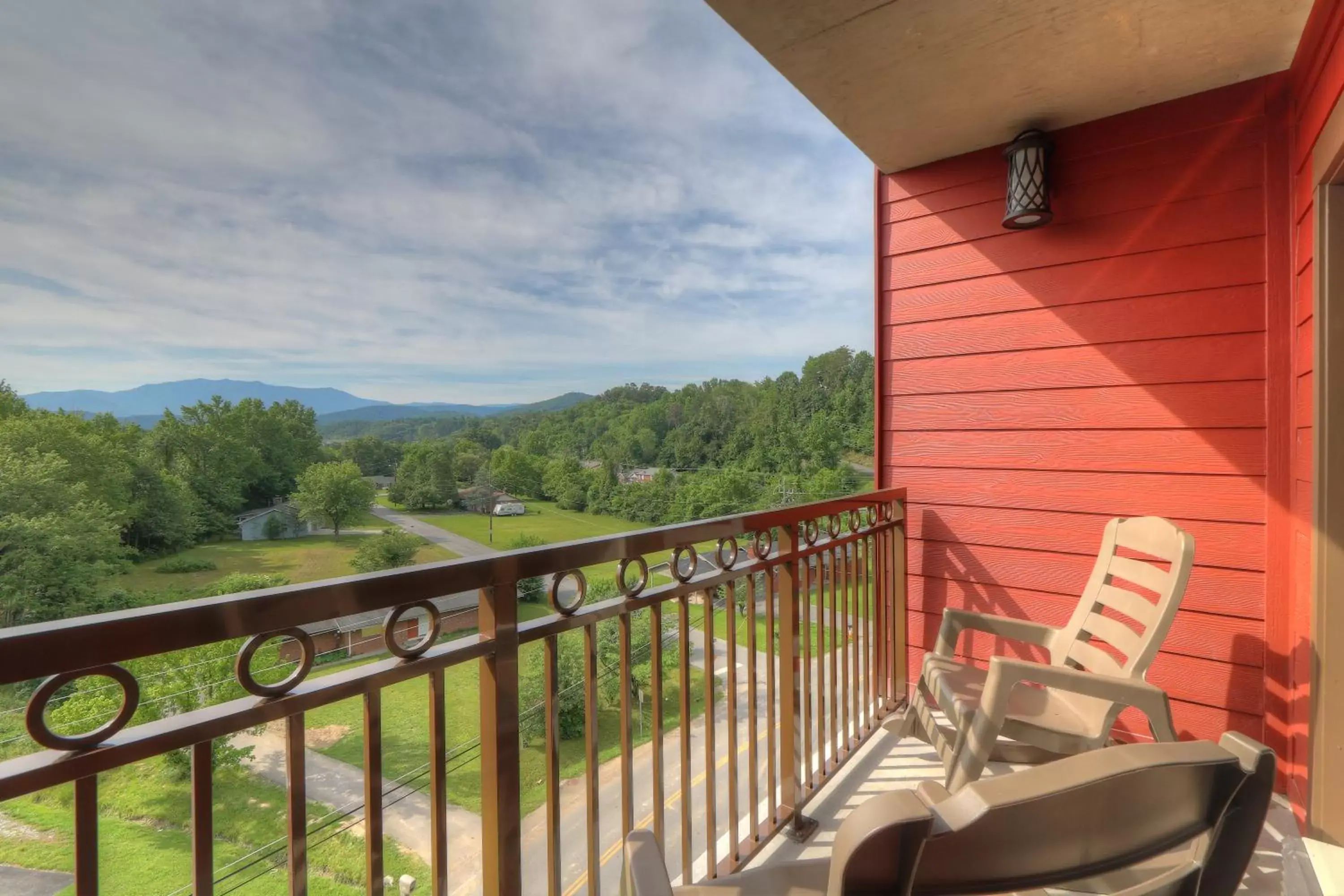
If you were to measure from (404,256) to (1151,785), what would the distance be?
31995mm

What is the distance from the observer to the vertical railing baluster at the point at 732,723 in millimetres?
1511

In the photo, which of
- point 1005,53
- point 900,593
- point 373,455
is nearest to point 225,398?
point 373,455

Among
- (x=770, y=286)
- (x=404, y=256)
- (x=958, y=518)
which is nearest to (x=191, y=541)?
(x=958, y=518)

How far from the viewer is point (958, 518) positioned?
8.29ft

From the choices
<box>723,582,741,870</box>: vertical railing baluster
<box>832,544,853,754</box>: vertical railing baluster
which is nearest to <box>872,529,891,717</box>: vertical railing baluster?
<box>832,544,853,754</box>: vertical railing baluster

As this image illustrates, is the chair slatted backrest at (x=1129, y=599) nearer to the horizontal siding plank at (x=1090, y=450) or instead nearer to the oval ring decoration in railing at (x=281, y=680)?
the horizontal siding plank at (x=1090, y=450)

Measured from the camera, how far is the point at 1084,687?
1.53m

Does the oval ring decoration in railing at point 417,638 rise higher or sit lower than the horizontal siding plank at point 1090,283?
lower

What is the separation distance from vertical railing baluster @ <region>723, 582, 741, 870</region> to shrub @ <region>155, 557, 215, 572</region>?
14.9 metres

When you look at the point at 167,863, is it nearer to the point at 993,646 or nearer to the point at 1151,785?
the point at 993,646

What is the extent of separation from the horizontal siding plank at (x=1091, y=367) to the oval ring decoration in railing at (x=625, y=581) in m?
1.85

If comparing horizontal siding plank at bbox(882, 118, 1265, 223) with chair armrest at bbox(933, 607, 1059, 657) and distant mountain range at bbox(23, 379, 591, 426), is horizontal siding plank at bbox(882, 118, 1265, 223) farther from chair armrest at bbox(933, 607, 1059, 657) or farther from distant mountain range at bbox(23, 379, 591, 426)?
distant mountain range at bbox(23, 379, 591, 426)

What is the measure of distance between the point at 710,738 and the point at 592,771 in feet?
1.16

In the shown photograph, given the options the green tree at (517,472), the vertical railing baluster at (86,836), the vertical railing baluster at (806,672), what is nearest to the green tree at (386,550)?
the green tree at (517,472)
